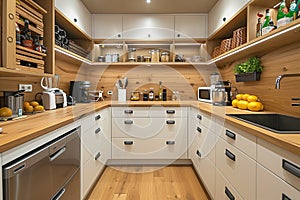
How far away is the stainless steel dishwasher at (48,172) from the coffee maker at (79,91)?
1550 mm

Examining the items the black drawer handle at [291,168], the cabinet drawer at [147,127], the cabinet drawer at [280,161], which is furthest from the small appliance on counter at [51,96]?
the black drawer handle at [291,168]

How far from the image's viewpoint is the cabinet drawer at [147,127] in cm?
364

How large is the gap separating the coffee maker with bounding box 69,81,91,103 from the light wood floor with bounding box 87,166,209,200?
1044mm

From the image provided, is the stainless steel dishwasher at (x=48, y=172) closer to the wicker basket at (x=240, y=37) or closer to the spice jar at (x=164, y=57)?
the wicker basket at (x=240, y=37)

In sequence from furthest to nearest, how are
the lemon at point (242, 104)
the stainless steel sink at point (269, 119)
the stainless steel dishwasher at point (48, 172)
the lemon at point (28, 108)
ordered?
the lemon at point (242, 104) → the lemon at point (28, 108) → the stainless steel sink at point (269, 119) → the stainless steel dishwasher at point (48, 172)

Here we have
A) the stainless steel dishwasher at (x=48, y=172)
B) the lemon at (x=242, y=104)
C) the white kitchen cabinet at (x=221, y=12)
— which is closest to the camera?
the stainless steel dishwasher at (x=48, y=172)

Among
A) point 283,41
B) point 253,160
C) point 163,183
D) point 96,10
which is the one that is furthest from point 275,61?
point 96,10

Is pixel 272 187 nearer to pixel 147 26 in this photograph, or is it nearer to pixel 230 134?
pixel 230 134

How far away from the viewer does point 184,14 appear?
4105mm

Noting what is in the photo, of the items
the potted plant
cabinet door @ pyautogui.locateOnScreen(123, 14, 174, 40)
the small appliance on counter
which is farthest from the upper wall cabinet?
the potted plant

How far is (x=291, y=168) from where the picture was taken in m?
1.03

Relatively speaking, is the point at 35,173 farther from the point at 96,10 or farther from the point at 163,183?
the point at 96,10

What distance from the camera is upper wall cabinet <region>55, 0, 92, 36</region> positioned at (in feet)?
9.18

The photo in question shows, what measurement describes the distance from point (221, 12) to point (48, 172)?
2844mm
